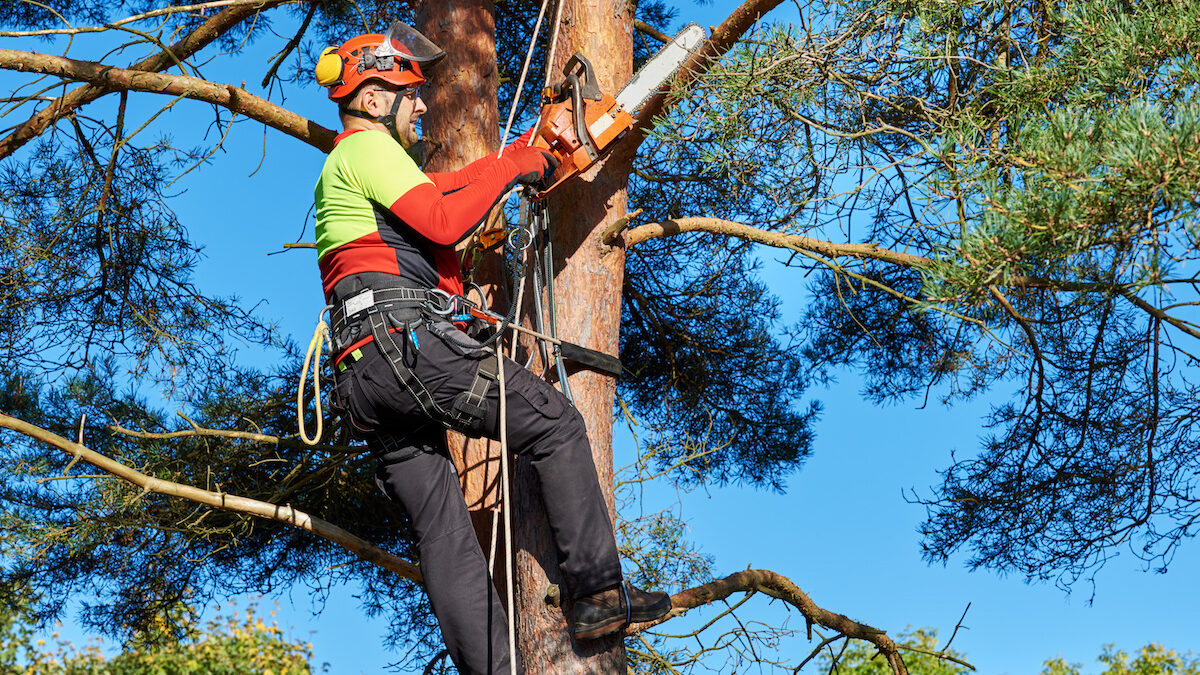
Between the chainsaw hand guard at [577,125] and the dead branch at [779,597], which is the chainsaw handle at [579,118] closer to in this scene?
the chainsaw hand guard at [577,125]

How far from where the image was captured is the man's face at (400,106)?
3.24 metres

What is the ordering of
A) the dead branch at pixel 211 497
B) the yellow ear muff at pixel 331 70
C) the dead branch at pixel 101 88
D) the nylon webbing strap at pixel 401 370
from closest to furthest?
the nylon webbing strap at pixel 401 370, the yellow ear muff at pixel 331 70, the dead branch at pixel 211 497, the dead branch at pixel 101 88

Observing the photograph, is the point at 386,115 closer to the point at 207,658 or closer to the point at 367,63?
the point at 367,63

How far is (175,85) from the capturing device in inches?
167

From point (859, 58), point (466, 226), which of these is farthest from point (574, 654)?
point (859, 58)

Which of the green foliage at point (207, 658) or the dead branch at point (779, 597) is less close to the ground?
the green foliage at point (207, 658)

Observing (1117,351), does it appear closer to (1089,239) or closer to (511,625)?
(1089,239)

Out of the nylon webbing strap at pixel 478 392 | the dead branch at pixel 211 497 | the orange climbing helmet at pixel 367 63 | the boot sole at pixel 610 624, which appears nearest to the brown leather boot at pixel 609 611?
the boot sole at pixel 610 624

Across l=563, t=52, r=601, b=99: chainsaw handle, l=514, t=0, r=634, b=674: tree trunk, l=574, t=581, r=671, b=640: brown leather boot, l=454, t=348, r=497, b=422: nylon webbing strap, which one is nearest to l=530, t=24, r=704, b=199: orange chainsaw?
l=563, t=52, r=601, b=99: chainsaw handle

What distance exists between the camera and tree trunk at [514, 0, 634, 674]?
10.9 feet

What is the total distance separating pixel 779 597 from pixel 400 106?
2.59 meters

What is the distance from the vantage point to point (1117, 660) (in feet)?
23.5

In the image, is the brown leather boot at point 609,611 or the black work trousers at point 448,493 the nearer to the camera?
the black work trousers at point 448,493

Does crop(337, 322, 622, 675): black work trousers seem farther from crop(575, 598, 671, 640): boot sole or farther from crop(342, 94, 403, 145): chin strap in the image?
crop(342, 94, 403, 145): chin strap
